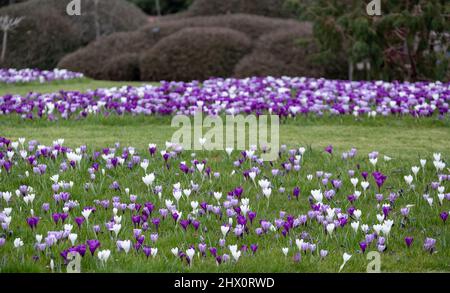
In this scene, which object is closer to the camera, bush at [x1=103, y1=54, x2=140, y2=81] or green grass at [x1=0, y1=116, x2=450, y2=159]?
green grass at [x1=0, y1=116, x2=450, y2=159]

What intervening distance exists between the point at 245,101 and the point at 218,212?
607cm

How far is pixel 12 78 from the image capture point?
58.2ft

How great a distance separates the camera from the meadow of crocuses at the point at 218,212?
4.86 meters

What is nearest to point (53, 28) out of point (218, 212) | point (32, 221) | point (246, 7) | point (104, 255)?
point (246, 7)

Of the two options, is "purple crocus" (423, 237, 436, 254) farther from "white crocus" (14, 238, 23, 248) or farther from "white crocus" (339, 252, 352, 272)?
"white crocus" (14, 238, 23, 248)

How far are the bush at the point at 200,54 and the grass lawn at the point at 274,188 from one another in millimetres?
8353

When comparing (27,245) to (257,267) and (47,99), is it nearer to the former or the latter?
(257,267)

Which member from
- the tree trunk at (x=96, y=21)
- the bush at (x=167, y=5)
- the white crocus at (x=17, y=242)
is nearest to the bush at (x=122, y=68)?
the tree trunk at (x=96, y=21)

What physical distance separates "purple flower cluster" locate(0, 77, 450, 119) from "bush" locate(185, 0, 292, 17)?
12.8 meters

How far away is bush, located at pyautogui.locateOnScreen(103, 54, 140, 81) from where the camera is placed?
2088 cm

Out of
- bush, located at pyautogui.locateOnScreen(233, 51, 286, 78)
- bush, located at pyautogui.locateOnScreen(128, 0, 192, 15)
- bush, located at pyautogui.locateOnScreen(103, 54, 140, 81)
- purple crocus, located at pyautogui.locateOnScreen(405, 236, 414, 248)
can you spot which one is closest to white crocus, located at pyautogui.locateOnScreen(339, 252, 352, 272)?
purple crocus, located at pyautogui.locateOnScreen(405, 236, 414, 248)

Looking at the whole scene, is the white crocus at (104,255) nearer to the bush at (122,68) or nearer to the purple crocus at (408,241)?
the purple crocus at (408,241)

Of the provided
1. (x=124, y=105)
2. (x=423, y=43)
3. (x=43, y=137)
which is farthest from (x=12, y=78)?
(x=423, y=43)

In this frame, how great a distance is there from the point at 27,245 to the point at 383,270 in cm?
251
